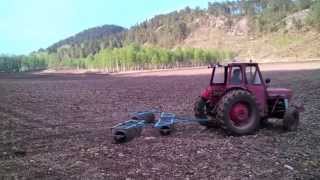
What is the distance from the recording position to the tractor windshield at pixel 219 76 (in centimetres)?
1317

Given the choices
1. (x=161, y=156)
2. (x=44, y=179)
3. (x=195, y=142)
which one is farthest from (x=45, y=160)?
(x=195, y=142)

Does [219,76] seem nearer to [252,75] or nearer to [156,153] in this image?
[252,75]

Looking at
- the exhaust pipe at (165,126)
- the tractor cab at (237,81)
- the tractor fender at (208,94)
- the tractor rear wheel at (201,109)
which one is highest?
the tractor cab at (237,81)

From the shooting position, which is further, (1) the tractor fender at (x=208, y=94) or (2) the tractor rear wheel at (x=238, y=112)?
(1) the tractor fender at (x=208, y=94)

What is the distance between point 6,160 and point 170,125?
14.7ft

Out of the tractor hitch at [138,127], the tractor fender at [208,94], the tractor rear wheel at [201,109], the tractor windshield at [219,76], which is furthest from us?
the tractor rear wheel at [201,109]

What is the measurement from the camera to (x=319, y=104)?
18.1 metres

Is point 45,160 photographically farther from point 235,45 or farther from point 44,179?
point 235,45

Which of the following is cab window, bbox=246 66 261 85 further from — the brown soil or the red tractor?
the brown soil

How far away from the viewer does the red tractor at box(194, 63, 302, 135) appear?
12398mm

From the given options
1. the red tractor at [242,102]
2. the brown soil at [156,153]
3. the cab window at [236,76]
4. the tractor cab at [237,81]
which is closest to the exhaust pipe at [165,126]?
the brown soil at [156,153]

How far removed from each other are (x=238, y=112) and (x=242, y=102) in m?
0.28

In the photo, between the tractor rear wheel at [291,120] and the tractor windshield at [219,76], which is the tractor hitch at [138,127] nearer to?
the tractor windshield at [219,76]

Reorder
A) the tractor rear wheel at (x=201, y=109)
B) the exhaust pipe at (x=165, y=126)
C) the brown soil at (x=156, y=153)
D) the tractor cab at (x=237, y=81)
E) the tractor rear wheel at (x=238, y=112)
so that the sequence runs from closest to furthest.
A: the brown soil at (x=156, y=153), the tractor rear wheel at (x=238, y=112), the exhaust pipe at (x=165, y=126), the tractor cab at (x=237, y=81), the tractor rear wheel at (x=201, y=109)
